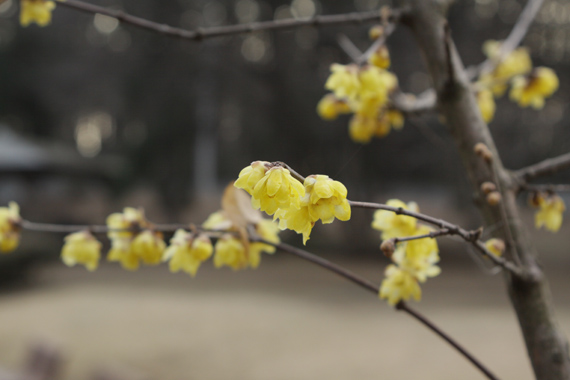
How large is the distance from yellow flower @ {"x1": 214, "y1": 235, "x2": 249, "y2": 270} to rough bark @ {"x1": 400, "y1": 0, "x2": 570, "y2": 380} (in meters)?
0.22

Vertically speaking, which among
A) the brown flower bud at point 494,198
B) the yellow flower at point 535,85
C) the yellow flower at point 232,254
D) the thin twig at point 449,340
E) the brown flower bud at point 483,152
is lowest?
the thin twig at point 449,340

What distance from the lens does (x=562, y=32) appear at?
4.42 m

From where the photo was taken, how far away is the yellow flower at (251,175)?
246mm

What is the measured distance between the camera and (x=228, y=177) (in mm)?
7332

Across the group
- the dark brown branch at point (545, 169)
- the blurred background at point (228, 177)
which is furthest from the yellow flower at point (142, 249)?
the blurred background at point (228, 177)

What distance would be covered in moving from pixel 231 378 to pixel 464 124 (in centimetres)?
208

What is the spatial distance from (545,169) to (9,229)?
0.55m

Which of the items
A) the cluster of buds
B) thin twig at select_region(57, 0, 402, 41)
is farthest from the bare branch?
thin twig at select_region(57, 0, 402, 41)

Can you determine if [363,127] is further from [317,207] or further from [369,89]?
[317,207]

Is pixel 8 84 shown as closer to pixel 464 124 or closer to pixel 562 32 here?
pixel 562 32

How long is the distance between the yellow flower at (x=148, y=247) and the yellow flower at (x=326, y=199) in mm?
272

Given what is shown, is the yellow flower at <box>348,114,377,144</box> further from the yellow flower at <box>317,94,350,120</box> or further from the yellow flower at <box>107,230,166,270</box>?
the yellow flower at <box>107,230,166,270</box>

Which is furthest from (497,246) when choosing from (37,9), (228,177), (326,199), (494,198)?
(228,177)

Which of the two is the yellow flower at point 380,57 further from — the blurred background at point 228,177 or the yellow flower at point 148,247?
the blurred background at point 228,177
